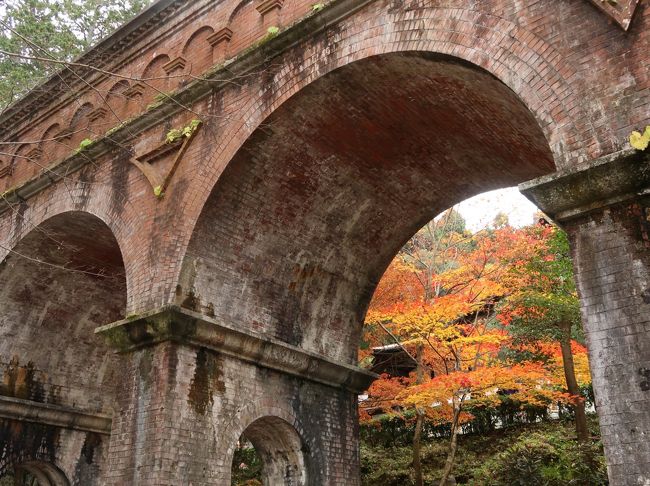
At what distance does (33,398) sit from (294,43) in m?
8.14

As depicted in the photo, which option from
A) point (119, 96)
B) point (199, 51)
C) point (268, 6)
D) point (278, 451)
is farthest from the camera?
point (119, 96)

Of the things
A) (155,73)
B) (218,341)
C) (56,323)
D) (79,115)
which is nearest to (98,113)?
(79,115)

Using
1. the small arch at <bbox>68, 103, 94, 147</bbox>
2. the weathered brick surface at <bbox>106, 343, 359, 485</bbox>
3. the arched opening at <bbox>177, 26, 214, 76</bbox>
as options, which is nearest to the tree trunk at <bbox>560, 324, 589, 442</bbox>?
the weathered brick surface at <bbox>106, 343, 359, 485</bbox>

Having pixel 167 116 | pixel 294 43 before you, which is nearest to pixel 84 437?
pixel 167 116

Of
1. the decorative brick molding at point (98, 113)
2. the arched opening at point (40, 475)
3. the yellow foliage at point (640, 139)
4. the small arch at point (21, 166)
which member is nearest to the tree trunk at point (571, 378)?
the yellow foliage at point (640, 139)

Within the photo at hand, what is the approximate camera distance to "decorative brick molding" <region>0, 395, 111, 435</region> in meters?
11.3

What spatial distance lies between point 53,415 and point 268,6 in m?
8.15

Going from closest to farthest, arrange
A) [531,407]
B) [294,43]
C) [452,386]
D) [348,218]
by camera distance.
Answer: [294,43] → [348,218] → [452,386] → [531,407]

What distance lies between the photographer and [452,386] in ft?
37.9

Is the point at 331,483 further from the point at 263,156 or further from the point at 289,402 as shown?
the point at 263,156

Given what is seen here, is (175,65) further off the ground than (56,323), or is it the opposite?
(175,65)

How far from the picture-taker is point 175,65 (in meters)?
10.1

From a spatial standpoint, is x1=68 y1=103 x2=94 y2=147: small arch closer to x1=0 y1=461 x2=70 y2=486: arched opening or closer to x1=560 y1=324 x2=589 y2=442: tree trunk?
x1=0 y1=461 x2=70 y2=486: arched opening

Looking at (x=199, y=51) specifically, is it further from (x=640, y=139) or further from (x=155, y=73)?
(x=640, y=139)
